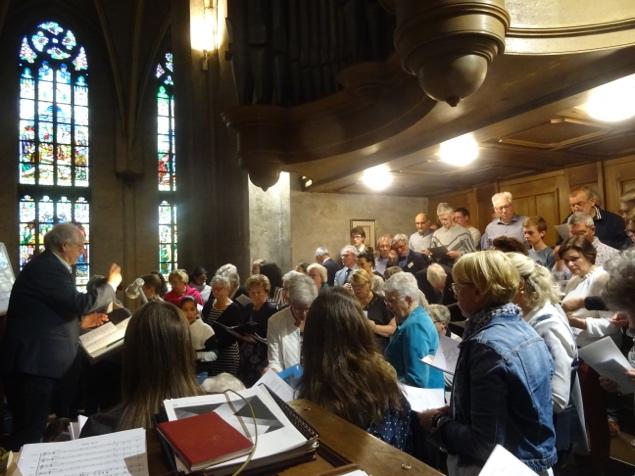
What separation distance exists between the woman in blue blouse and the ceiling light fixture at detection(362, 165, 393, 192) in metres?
2.52

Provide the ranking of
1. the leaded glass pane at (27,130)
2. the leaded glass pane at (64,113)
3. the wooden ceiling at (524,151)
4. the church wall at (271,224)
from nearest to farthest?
the wooden ceiling at (524,151) < the church wall at (271,224) < the leaded glass pane at (27,130) < the leaded glass pane at (64,113)

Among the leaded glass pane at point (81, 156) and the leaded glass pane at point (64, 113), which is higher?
the leaded glass pane at point (64, 113)

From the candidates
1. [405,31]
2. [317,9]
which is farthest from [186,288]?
[405,31]

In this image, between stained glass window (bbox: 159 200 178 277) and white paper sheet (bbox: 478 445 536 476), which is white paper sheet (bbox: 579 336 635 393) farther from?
stained glass window (bbox: 159 200 178 277)

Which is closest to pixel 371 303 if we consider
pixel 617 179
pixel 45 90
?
pixel 617 179

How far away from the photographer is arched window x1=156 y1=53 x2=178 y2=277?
15703 mm

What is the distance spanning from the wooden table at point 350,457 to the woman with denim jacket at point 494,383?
0.63 m

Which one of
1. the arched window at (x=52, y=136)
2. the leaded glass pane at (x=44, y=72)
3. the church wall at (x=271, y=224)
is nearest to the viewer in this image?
the church wall at (x=271, y=224)

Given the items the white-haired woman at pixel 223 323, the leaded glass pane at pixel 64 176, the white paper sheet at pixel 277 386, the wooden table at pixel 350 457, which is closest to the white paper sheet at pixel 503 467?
the wooden table at pixel 350 457

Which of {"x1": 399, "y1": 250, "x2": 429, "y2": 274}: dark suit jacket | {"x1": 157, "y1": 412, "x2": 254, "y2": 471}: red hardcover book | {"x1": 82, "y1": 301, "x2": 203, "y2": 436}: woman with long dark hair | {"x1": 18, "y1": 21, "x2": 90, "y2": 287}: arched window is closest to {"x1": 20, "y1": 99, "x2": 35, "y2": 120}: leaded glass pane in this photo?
{"x1": 18, "y1": 21, "x2": 90, "y2": 287}: arched window

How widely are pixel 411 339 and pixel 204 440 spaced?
1920mm

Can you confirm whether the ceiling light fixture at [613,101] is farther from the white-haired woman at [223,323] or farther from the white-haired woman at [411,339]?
the white-haired woman at [223,323]

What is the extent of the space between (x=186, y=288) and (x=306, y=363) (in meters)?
3.72

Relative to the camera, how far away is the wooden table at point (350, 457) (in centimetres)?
92
